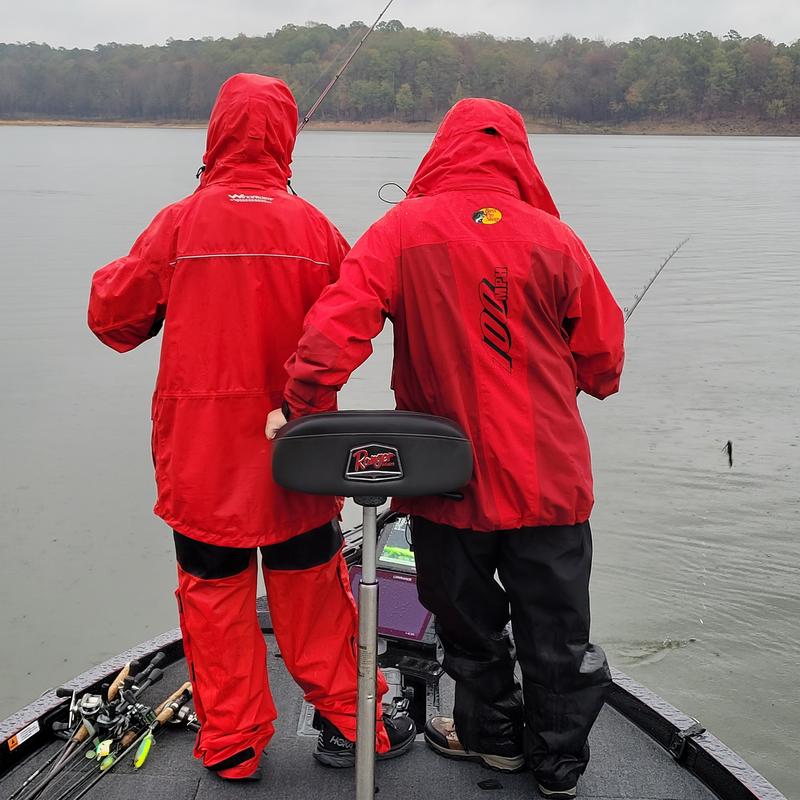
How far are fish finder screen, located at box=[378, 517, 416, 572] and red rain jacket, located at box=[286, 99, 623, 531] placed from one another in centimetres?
98

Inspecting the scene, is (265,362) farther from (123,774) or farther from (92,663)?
(92,663)

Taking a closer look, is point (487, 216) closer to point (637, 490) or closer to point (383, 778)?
point (383, 778)

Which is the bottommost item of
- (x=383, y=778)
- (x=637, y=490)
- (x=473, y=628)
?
(x=637, y=490)

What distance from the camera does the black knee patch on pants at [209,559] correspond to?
6.66 ft

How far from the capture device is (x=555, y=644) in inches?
79.9

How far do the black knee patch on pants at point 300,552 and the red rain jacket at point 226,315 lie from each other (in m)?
0.05

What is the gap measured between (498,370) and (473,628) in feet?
1.89

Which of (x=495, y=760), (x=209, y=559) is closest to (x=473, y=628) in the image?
(x=495, y=760)

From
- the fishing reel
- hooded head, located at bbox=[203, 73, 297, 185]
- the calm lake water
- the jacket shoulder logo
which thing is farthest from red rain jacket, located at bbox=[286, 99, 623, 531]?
the calm lake water

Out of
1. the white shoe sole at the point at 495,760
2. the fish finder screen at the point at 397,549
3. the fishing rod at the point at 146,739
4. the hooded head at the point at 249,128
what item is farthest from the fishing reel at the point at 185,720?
the hooded head at the point at 249,128

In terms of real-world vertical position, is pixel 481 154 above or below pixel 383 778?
above

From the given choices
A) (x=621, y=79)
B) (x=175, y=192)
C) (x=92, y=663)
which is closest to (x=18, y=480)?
(x=92, y=663)

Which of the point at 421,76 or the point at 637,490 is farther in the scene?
the point at 421,76

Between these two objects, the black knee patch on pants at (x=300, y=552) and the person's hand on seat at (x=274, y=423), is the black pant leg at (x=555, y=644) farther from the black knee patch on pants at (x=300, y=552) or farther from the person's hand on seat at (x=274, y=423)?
the person's hand on seat at (x=274, y=423)
